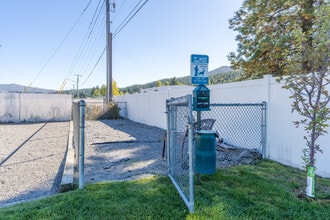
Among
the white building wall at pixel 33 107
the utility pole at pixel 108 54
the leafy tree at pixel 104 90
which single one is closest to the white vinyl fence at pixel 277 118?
the utility pole at pixel 108 54

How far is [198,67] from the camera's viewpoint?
3715 millimetres

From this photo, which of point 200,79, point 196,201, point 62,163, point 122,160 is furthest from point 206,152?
point 62,163

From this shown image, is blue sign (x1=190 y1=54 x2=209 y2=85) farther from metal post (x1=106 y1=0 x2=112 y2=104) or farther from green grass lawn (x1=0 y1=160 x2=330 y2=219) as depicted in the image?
metal post (x1=106 y1=0 x2=112 y2=104)

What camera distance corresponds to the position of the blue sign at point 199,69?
12.0 ft

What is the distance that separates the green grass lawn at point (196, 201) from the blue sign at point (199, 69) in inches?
66.3

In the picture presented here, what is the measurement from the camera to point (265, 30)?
33.2 ft

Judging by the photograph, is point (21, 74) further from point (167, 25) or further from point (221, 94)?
point (221, 94)

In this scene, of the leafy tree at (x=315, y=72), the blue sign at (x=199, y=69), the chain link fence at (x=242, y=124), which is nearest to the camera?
the leafy tree at (x=315, y=72)

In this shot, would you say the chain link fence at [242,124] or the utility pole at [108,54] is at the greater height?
Result: the utility pole at [108,54]

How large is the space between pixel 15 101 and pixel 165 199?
1728cm

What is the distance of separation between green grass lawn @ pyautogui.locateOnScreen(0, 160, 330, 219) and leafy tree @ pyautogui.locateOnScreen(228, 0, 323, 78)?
20.1ft

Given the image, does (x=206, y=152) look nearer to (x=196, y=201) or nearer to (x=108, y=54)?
(x=196, y=201)

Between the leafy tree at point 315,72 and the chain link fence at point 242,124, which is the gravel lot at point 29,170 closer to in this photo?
the chain link fence at point 242,124

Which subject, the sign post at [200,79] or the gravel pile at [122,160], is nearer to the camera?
the sign post at [200,79]
